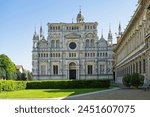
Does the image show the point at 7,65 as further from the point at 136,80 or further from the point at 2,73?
the point at 136,80

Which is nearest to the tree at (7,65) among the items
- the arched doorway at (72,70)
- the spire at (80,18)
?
the arched doorway at (72,70)

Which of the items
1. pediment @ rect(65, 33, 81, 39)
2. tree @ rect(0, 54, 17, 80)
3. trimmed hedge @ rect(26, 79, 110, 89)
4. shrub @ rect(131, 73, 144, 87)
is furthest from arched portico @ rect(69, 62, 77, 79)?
shrub @ rect(131, 73, 144, 87)

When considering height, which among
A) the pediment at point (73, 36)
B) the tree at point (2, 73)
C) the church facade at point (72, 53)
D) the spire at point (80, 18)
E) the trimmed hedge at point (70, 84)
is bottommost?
the trimmed hedge at point (70, 84)

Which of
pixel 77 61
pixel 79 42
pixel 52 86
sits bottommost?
pixel 52 86

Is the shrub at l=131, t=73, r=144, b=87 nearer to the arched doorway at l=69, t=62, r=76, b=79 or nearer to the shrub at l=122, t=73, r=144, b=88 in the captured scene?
the shrub at l=122, t=73, r=144, b=88

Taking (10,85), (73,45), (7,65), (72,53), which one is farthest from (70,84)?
(7,65)

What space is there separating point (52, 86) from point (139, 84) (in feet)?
41.6

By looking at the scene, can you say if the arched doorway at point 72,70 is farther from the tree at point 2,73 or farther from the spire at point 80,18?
the tree at point 2,73

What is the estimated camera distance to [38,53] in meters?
71.5

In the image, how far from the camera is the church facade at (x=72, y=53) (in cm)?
7044

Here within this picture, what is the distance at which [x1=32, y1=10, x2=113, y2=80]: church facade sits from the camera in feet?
231

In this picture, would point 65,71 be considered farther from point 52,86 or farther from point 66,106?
point 66,106

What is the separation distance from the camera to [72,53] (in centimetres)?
7181

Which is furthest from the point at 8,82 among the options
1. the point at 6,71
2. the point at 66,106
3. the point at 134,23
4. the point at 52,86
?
the point at 6,71
